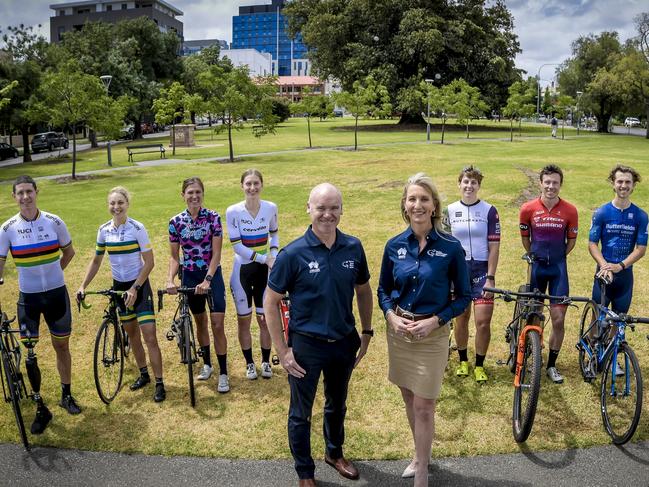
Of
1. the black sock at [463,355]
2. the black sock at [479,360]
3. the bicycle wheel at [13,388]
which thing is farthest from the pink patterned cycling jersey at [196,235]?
the black sock at [479,360]

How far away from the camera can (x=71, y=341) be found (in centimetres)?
843

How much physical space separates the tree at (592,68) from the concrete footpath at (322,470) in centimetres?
6300

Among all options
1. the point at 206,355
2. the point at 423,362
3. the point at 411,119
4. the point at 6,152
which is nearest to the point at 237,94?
the point at 6,152

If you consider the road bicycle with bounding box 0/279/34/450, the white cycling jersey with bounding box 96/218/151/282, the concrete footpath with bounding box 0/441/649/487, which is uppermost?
the white cycling jersey with bounding box 96/218/151/282

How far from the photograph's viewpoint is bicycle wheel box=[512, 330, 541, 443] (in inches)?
202

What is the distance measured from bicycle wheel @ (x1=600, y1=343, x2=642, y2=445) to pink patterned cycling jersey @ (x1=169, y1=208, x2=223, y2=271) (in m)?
4.15

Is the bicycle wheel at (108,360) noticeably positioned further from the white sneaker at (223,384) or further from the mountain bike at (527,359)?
the mountain bike at (527,359)

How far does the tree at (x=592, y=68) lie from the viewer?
6122 centimetres

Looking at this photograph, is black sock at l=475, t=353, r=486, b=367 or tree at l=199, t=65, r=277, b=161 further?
tree at l=199, t=65, r=277, b=161

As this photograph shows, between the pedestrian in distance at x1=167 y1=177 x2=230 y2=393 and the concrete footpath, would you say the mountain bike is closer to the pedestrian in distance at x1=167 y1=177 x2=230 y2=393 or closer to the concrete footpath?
the concrete footpath

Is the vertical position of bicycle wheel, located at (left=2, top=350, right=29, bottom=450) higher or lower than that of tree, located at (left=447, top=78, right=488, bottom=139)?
lower

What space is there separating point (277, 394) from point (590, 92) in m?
62.4

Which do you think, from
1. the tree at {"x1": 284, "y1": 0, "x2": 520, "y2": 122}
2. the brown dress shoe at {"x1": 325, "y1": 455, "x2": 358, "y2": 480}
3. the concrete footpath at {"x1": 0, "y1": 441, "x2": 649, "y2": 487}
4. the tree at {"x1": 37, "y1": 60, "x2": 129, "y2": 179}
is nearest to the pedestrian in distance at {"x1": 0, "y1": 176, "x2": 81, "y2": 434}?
the concrete footpath at {"x1": 0, "y1": 441, "x2": 649, "y2": 487}

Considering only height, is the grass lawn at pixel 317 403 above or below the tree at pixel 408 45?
below
